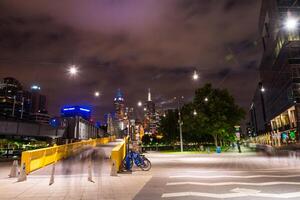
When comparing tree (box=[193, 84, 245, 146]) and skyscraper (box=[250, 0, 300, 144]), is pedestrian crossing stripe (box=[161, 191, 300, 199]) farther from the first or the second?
skyscraper (box=[250, 0, 300, 144])

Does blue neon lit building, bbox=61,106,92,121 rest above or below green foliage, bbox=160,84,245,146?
above

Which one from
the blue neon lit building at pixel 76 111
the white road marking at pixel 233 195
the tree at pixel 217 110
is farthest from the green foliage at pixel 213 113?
the blue neon lit building at pixel 76 111

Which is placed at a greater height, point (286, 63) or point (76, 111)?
point (76, 111)

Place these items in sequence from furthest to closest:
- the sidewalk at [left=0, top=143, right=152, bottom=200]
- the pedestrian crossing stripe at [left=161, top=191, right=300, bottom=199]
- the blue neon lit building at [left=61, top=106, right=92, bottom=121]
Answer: the blue neon lit building at [left=61, top=106, right=92, bottom=121] < the sidewalk at [left=0, top=143, right=152, bottom=200] < the pedestrian crossing stripe at [left=161, top=191, right=300, bottom=199]

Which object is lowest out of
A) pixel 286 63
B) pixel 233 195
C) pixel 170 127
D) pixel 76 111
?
pixel 233 195

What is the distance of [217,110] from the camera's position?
46344 millimetres

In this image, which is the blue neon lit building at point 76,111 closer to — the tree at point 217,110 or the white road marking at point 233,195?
the tree at point 217,110

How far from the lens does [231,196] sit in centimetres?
888

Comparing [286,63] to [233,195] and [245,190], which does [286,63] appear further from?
[233,195]

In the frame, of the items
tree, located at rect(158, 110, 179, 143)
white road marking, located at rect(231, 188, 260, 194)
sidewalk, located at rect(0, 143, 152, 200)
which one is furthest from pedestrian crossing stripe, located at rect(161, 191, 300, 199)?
tree, located at rect(158, 110, 179, 143)

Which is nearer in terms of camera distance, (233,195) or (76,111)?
(233,195)

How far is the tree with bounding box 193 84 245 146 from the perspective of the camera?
4569cm

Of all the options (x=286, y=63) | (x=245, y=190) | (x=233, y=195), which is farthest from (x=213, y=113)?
(x=233, y=195)

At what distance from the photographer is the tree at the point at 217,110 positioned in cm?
4569
